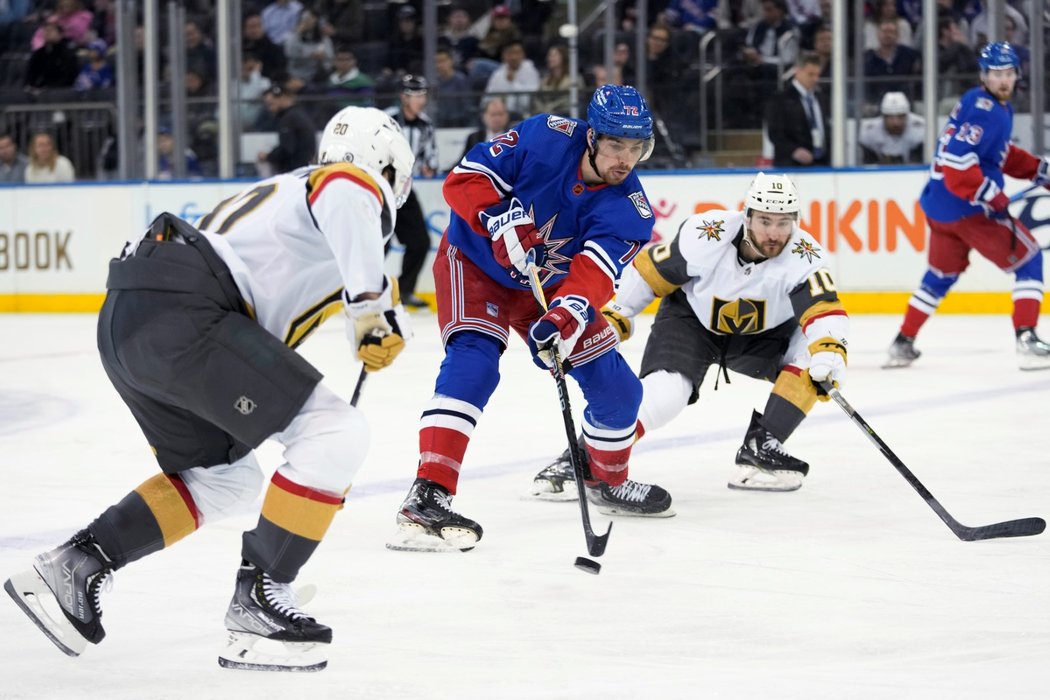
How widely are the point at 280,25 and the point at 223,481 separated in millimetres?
8965

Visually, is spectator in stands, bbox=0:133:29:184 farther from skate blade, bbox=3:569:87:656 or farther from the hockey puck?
skate blade, bbox=3:569:87:656

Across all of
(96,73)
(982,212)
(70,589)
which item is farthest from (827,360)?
(96,73)

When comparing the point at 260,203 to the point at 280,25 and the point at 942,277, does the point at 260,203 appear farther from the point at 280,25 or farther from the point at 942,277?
the point at 280,25

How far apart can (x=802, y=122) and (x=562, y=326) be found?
5.99m

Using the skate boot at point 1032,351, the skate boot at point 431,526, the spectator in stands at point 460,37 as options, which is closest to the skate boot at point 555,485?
the skate boot at point 431,526

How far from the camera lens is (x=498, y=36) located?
1049 cm

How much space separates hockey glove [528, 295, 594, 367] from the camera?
3.42 m

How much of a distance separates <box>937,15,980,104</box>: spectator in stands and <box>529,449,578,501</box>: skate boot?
5532mm

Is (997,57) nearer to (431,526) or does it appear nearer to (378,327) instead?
(431,526)

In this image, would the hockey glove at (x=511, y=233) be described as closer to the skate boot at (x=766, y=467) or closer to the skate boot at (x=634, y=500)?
the skate boot at (x=634, y=500)

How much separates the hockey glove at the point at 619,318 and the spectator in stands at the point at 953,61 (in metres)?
5.19

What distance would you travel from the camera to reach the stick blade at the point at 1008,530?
345 centimetres

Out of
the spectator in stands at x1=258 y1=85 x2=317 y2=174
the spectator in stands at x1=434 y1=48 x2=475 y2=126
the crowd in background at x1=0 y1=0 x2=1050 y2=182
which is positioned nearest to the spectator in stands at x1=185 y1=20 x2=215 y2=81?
the crowd in background at x1=0 y1=0 x2=1050 y2=182

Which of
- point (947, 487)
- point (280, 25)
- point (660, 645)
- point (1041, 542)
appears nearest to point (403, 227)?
point (280, 25)
